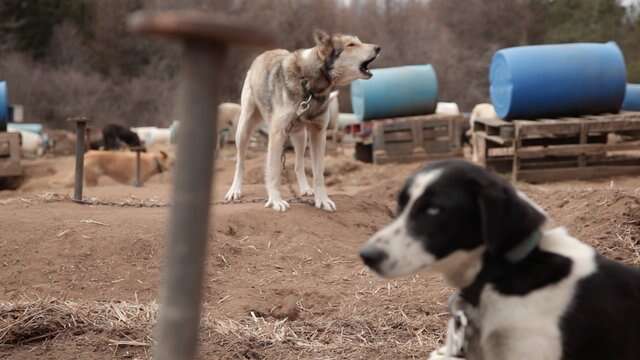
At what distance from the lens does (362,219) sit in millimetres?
7770

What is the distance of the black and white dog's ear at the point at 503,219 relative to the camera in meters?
2.23

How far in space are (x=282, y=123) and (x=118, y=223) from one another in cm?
189

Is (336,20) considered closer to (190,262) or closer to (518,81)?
(518,81)

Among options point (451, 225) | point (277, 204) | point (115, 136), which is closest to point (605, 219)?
point (277, 204)

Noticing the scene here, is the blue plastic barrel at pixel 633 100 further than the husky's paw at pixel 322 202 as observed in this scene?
Yes

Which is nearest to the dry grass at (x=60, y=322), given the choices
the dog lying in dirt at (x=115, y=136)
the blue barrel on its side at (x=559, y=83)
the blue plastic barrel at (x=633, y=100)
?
the blue barrel on its side at (x=559, y=83)

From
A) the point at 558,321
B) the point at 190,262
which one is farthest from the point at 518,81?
the point at 190,262

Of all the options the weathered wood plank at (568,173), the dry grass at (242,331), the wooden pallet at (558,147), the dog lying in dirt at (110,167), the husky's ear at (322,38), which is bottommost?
the dog lying in dirt at (110,167)

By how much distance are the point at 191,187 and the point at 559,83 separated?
38.7 feet

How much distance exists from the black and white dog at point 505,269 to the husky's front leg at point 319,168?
17.5 ft

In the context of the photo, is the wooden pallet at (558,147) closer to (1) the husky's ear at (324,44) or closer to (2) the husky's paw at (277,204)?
(1) the husky's ear at (324,44)

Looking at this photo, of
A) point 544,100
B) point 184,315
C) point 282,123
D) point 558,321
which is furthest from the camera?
point 544,100

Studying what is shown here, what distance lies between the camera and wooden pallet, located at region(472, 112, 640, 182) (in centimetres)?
1193

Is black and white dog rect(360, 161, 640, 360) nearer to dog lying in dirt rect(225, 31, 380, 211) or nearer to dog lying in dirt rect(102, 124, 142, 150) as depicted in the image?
dog lying in dirt rect(225, 31, 380, 211)
